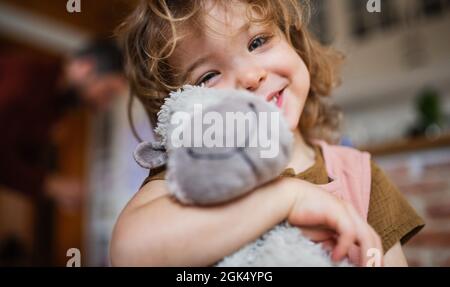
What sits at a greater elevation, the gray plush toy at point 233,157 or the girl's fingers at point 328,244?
the gray plush toy at point 233,157

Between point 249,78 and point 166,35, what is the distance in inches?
3.1

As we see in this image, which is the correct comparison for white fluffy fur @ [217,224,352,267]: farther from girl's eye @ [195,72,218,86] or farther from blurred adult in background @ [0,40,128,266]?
blurred adult in background @ [0,40,128,266]

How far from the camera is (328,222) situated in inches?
13.8

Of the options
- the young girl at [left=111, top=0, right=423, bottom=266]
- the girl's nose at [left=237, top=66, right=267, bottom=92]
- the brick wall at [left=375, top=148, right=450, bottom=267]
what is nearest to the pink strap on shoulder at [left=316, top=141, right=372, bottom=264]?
the young girl at [left=111, top=0, right=423, bottom=266]

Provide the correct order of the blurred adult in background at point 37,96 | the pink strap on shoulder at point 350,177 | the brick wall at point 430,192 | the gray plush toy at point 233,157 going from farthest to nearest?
the blurred adult in background at point 37,96 → the brick wall at point 430,192 → the pink strap on shoulder at point 350,177 → the gray plush toy at point 233,157

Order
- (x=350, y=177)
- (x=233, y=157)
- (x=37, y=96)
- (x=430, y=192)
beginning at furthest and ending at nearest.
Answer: (x=37, y=96)
(x=430, y=192)
(x=350, y=177)
(x=233, y=157)

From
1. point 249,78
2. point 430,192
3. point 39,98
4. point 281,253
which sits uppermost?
point 39,98

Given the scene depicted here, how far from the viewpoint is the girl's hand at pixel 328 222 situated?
1.13ft

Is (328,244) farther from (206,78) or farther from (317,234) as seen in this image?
(206,78)

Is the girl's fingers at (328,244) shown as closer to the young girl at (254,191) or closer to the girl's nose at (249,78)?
the young girl at (254,191)

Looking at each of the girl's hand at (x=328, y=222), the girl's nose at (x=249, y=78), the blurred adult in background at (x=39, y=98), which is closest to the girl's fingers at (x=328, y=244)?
the girl's hand at (x=328, y=222)

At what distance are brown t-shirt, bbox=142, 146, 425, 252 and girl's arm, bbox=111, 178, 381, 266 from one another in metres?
0.05

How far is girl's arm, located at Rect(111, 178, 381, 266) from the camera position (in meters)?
0.32

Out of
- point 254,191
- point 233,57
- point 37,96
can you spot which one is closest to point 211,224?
point 254,191
